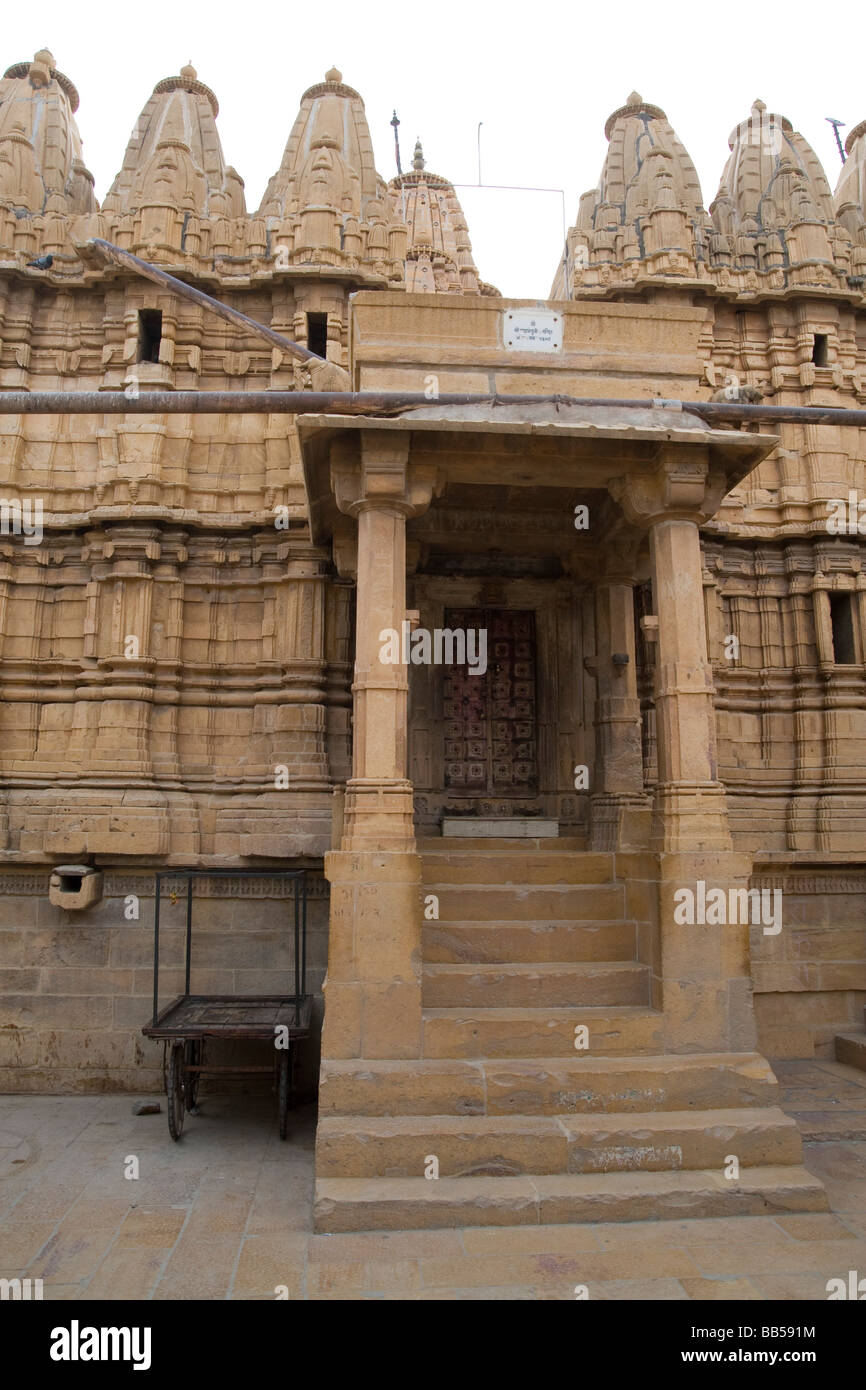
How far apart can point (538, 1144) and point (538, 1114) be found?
29cm

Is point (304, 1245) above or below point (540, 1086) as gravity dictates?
below

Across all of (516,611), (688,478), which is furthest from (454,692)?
(688,478)

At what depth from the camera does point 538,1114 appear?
6.71 meters

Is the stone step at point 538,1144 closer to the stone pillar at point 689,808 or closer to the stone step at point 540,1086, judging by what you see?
the stone step at point 540,1086

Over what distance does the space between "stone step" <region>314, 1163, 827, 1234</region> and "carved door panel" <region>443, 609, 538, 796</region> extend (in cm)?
542

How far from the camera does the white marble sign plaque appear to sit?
8.59 metres

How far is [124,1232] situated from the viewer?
600 cm

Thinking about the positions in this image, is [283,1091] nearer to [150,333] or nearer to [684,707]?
[684,707]

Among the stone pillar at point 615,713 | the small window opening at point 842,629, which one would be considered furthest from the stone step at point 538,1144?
the small window opening at point 842,629

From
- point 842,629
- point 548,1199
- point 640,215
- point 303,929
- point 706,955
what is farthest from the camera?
point 640,215

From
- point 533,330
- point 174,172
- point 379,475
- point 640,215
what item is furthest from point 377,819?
point 640,215

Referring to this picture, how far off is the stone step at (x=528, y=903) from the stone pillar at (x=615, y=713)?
143 centimetres

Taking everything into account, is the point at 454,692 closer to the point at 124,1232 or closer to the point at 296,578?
the point at 296,578

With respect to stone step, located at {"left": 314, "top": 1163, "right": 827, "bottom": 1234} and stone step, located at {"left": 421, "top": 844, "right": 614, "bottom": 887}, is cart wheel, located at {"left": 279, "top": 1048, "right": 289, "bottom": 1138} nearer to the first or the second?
stone step, located at {"left": 314, "top": 1163, "right": 827, "bottom": 1234}
